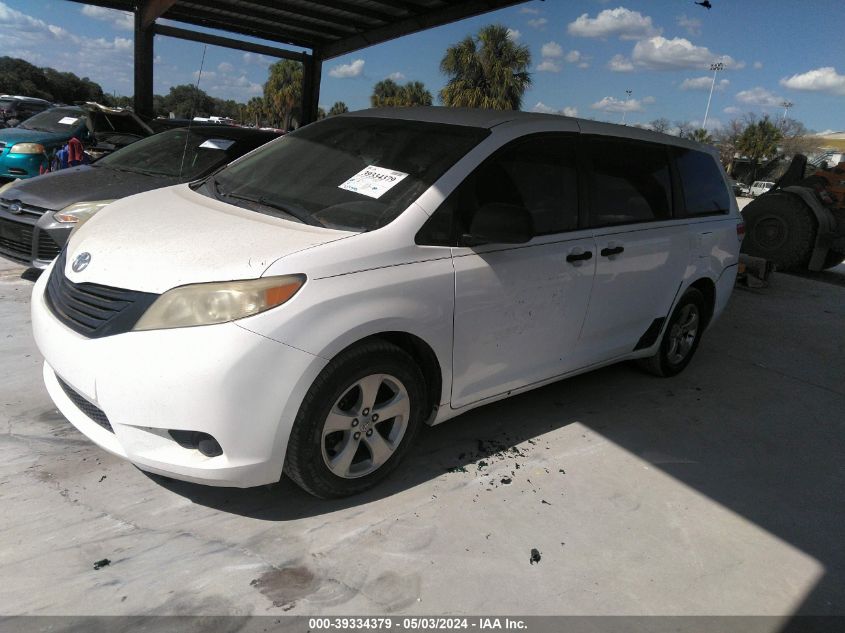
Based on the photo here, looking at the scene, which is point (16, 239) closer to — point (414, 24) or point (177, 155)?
point (177, 155)

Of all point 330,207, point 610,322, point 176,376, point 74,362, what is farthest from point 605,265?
point 74,362

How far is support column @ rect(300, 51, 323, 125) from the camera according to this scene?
13.3 m

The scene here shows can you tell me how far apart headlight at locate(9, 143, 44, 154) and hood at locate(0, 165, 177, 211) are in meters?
4.73

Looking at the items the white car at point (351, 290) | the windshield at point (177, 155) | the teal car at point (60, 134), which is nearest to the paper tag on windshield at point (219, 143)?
the windshield at point (177, 155)

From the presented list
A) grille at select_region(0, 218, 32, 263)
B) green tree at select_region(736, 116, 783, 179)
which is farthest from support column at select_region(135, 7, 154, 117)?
green tree at select_region(736, 116, 783, 179)

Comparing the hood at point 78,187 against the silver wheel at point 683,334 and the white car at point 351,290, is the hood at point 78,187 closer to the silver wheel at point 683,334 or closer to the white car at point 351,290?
the white car at point 351,290

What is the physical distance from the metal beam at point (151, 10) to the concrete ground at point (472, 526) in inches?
300

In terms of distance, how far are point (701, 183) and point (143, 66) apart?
35.7ft

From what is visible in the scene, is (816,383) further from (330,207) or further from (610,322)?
(330,207)

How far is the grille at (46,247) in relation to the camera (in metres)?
5.05

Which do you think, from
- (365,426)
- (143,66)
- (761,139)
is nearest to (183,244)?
(365,426)

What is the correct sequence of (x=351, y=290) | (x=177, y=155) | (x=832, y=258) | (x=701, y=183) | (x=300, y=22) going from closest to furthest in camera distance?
(x=351, y=290)
(x=701, y=183)
(x=177, y=155)
(x=832, y=258)
(x=300, y=22)

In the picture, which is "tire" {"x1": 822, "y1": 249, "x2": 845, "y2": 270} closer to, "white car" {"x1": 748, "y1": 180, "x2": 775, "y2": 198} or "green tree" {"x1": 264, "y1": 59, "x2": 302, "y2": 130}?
"white car" {"x1": 748, "y1": 180, "x2": 775, "y2": 198}

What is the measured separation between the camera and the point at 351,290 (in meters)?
2.57
